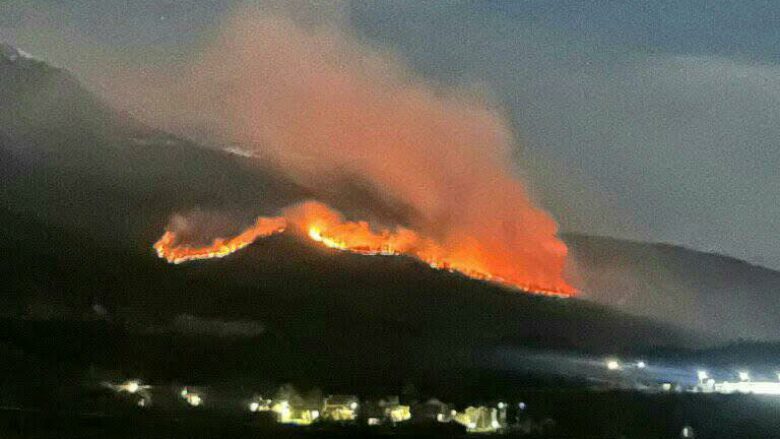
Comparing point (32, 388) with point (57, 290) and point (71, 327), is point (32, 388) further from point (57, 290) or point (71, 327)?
point (57, 290)

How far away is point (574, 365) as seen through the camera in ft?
80.1

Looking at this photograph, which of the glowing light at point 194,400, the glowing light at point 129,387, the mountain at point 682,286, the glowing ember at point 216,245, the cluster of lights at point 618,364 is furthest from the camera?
the mountain at point 682,286

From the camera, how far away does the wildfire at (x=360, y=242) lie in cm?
3114

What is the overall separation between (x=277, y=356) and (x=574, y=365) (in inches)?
293

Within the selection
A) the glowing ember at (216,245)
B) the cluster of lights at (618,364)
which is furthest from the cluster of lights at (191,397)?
the cluster of lights at (618,364)

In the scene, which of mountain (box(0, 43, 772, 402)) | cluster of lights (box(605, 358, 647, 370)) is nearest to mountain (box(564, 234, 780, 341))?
mountain (box(0, 43, 772, 402))

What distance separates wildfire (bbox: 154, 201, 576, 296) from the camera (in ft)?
102

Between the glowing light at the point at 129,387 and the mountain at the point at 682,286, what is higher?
the mountain at the point at 682,286

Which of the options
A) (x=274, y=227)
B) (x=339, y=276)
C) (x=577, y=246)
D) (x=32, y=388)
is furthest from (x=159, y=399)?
(x=577, y=246)

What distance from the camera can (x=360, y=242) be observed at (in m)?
32.2

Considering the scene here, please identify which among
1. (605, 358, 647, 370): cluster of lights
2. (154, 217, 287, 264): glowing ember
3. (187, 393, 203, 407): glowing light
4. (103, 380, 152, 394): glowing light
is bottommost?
(187, 393, 203, 407): glowing light

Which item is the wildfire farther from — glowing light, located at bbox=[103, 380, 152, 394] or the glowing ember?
glowing light, located at bbox=[103, 380, 152, 394]

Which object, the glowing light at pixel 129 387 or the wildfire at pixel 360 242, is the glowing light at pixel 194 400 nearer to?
the glowing light at pixel 129 387

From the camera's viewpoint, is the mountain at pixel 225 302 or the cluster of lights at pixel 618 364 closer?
the mountain at pixel 225 302
